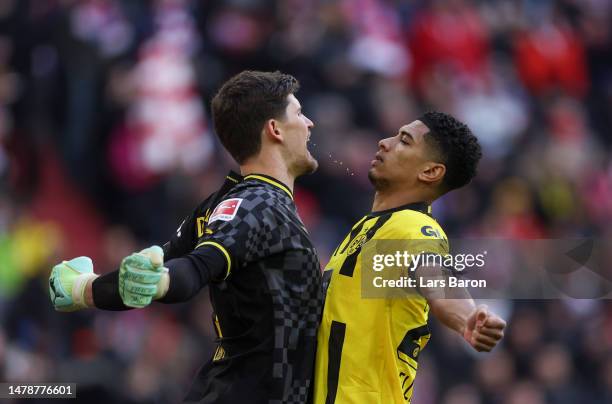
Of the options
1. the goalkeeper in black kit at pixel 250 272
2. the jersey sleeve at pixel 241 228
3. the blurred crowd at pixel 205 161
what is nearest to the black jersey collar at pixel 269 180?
the goalkeeper in black kit at pixel 250 272

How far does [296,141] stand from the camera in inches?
190

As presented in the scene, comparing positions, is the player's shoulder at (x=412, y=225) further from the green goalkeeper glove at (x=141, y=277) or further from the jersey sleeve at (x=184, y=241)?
the green goalkeeper glove at (x=141, y=277)

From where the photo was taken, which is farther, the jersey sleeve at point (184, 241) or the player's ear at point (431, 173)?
the player's ear at point (431, 173)

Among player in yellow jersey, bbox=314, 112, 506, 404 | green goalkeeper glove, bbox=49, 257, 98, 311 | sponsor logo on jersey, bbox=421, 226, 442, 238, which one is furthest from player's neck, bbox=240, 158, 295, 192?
green goalkeeper glove, bbox=49, 257, 98, 311

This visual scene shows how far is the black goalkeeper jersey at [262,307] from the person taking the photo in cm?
431

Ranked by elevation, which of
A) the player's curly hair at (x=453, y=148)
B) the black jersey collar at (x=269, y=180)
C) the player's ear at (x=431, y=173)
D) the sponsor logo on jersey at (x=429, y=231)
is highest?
the player's curly hair at (x=453, y=148)

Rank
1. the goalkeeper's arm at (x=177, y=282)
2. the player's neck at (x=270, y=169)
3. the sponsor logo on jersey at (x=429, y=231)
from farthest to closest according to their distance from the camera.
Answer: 1. the player's neck at (x=270, y=169)
2. the sponsor logo on jersey at (x=429, y=231)
3. the goalkeeper's arm at (x=177, y=282)

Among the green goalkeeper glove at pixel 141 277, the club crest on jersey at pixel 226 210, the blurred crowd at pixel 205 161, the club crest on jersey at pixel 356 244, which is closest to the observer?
the green goalkeeper glove at pixel 141 277

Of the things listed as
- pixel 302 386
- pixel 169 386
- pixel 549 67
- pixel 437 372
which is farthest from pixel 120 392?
pixel 549 67

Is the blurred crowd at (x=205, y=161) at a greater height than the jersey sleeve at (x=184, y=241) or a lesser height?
greater

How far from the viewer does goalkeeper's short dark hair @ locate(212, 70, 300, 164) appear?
4766 millimetres

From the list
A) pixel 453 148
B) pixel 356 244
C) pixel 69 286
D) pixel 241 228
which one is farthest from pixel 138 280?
pixel 453 148

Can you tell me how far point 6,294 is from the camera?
8898mm

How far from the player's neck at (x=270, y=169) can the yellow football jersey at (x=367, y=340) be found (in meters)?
0.49
